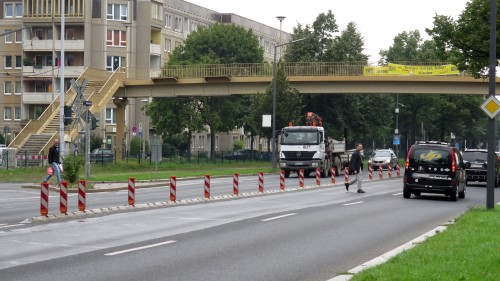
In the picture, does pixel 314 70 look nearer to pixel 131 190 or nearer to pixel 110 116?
pixel 110 116

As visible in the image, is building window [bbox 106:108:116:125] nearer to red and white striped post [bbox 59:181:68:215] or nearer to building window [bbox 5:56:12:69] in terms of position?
building window [bbox 5:56:12:69]

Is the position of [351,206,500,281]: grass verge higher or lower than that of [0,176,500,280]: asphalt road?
higher

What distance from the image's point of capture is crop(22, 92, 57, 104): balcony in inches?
3607

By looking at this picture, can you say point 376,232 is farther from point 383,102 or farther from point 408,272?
point 383,102

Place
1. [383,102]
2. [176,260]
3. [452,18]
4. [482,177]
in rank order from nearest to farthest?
[176,260]
[482,177]
[452,18]
[383,102]

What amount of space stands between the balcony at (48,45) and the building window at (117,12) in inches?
181

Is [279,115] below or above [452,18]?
below

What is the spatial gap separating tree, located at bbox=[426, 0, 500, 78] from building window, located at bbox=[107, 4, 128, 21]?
51.5 meters

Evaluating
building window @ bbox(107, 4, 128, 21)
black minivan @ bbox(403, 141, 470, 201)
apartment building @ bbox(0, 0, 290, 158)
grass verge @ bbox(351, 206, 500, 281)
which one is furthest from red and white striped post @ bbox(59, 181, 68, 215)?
building window @ bbox(107, 4, 128, 21)

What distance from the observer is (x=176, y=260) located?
13.1 m

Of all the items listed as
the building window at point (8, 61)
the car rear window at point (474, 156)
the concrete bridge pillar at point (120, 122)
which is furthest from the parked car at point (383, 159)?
the building window at point (8, 61)

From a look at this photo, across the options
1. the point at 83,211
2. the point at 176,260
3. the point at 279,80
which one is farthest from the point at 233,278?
the point at 279,80

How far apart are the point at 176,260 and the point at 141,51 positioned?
83.7 m

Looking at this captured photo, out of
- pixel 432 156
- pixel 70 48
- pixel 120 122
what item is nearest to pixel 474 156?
pixel 432 156
